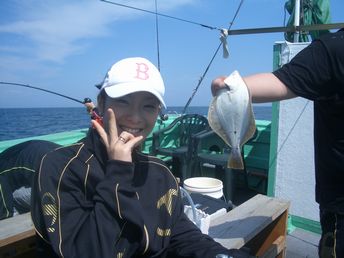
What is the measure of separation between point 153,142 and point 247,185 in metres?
1.88

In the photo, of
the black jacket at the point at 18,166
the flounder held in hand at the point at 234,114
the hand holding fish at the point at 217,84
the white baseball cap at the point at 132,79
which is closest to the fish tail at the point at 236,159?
the flounder held in hand at the point at 234,114

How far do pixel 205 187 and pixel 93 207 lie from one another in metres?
1.93

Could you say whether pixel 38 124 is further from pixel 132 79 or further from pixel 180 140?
pixel 132 79

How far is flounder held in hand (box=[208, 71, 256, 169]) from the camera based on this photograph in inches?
68.3

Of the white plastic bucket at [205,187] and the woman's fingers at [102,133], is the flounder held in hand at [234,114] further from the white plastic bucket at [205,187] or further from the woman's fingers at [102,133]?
the white plastic bucket at [205,187]

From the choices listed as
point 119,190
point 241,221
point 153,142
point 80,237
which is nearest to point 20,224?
point 80,237

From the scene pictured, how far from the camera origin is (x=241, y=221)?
269 cm

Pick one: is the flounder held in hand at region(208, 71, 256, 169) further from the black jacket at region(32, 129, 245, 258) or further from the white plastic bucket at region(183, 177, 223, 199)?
the white plastic bucket at region(183, 177, 223, 199)

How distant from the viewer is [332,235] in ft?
6.46

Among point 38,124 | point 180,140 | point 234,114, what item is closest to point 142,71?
point 234,114

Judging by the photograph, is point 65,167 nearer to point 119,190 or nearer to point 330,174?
point 119,190

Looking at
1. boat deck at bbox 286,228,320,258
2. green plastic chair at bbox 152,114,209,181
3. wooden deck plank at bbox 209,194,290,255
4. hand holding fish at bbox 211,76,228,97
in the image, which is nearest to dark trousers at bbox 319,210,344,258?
wooden deck plank at bbox 209,194,290,255

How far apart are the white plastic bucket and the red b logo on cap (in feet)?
5.82

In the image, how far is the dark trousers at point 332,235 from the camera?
1.92 m
